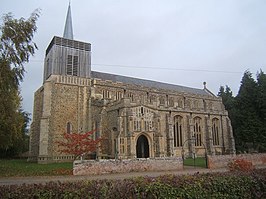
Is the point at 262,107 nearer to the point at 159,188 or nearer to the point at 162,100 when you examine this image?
the point at 162,100

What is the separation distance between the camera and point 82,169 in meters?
16.7

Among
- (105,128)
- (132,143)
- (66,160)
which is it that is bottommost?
(66,160)

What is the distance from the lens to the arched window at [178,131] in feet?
113

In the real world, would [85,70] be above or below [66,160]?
above

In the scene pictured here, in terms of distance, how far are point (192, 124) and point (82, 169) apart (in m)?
22.9

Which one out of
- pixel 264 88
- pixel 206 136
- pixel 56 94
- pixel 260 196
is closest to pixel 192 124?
pixel 206 136

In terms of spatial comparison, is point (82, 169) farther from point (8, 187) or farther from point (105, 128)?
point (105, 128)

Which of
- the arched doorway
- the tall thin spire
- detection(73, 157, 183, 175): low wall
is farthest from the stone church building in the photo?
detection(73, 157, 183, 175): low wall

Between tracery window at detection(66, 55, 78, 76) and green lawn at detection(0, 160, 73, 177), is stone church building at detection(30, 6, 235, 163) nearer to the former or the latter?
tracery window at detection(66, 55, 78, 76)

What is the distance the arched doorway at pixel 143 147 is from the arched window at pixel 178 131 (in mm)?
7287

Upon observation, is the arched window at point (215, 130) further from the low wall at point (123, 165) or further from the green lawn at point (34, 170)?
the green lawn at point (34, 170)

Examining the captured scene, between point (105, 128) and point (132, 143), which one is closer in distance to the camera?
point (132, 143)

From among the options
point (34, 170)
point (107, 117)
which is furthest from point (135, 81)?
point (34, 170)

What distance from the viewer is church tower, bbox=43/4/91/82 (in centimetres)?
3334
